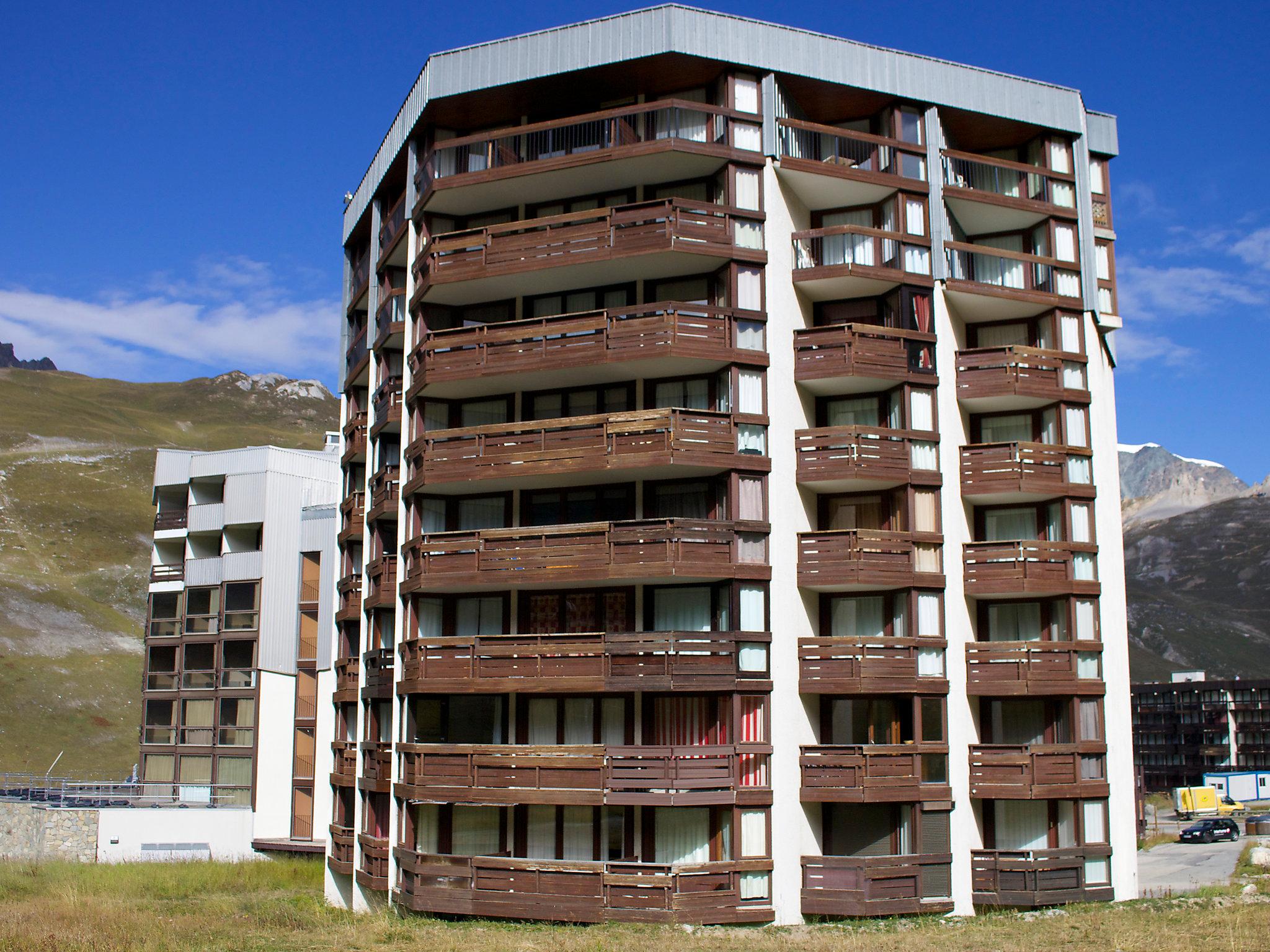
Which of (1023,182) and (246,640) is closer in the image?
(1023,182)

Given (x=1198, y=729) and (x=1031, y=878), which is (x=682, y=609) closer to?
(x=1031, y=878)

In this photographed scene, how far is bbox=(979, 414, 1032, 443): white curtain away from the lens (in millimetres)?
37812

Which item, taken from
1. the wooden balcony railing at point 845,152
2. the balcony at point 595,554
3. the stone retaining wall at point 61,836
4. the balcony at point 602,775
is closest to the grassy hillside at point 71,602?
the stone retaining wall at point 61,836

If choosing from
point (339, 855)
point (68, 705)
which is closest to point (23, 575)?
point (68, 705)

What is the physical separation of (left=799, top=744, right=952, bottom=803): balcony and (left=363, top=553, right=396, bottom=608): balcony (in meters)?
13.4

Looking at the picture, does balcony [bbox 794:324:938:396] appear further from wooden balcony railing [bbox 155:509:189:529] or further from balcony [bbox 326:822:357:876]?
wooden balcony railing [bbox 155:509:189:529]

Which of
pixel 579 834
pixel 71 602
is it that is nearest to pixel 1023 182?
pixel 579 834

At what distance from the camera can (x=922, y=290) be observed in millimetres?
35594

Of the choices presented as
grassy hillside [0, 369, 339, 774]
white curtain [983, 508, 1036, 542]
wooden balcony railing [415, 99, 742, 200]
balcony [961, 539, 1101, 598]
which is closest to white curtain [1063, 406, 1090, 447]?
white curtain [983, 508, 1036, 542]

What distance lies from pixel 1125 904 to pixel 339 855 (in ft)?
75.7

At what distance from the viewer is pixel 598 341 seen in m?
33.3

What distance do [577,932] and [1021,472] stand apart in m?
17.1

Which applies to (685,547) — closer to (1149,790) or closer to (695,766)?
(695,766)

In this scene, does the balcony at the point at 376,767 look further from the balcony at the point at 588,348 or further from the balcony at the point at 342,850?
the balcony at the point at 588,348
